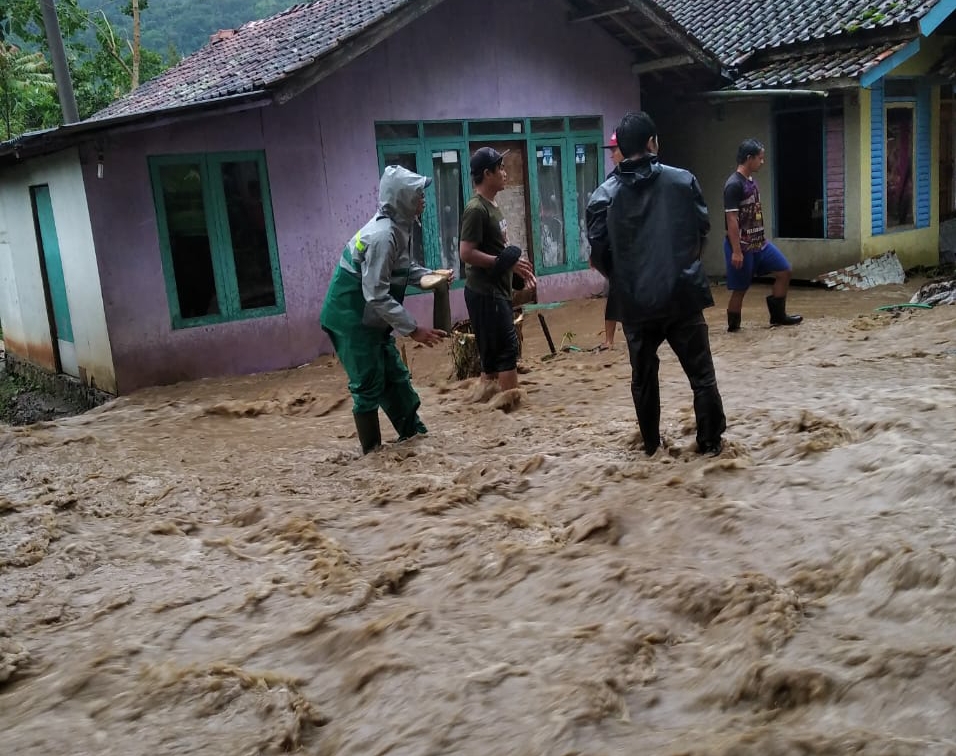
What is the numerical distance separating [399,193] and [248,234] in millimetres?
4646

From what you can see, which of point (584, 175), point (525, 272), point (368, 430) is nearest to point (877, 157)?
point (584, 175)

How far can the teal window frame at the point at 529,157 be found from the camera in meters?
10.6

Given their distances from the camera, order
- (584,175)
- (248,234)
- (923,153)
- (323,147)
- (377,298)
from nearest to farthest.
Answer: (377,298) → (248,234) → (323,147) → (584,175) → (923,153)

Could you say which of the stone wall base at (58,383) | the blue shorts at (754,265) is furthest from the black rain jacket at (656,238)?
the stone wall base at (58,383)

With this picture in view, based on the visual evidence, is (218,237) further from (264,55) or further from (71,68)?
(71,68)

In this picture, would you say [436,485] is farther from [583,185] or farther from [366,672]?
[583,185]

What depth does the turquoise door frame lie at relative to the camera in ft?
30.6

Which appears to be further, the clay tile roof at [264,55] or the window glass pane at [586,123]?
the window glass pane at [586,123]

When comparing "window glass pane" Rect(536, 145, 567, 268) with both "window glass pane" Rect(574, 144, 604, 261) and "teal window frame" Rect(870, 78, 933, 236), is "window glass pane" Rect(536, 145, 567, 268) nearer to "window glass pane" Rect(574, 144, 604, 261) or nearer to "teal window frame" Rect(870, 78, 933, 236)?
"window glass pane" Rect(574, 144, 604, 261)

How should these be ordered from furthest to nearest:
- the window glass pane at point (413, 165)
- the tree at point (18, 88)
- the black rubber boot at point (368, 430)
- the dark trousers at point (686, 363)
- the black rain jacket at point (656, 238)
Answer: the tree at point (18, 88), the window glass pane at point (413, 165), the black rubber boot at point (368, 430), the dark trousers at point (686, 363), the black rain jacket at point (656, 238)

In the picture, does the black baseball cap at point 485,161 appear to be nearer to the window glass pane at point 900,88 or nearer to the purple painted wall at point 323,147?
the purple painted wall at point 323,147

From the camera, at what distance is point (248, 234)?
9.38 m

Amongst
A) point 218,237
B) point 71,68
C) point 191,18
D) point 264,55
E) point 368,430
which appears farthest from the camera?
point 191,18

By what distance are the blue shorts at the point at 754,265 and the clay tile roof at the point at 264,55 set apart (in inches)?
168
